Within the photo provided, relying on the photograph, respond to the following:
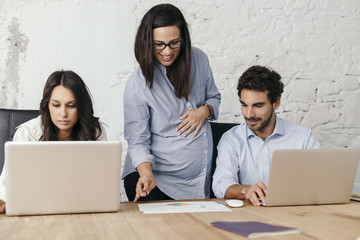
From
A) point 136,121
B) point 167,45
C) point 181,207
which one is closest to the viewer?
point 181,207

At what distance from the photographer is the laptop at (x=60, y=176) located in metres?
1.40

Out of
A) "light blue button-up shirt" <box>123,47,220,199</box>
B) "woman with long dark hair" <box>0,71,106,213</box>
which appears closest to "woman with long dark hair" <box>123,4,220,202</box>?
"light blue button-up shirt" <box>123,47,220,199</box>

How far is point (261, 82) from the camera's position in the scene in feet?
7.71

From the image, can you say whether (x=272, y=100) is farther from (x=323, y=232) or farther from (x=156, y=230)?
(x=156, y=230)

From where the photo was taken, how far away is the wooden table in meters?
1.24

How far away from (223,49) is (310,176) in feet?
5.68

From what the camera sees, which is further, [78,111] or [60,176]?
[78,111]

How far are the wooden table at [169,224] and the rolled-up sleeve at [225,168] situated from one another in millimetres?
370

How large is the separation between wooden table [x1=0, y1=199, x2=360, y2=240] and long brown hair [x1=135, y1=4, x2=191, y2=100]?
0.76 metres

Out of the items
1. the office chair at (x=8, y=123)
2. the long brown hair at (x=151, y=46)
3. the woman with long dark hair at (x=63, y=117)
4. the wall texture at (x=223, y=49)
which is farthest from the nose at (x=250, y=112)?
the office chair at (x=8, y=123)

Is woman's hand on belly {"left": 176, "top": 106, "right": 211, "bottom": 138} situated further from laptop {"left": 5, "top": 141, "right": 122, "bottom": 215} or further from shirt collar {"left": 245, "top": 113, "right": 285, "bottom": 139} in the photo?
laptop {"left": 5, "top": 141, "right": 122, "bottom": 215}

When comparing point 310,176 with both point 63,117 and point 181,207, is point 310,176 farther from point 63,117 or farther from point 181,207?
point 63,117

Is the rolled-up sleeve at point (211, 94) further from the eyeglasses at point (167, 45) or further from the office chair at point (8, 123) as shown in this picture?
the office chair at point (8, 123)

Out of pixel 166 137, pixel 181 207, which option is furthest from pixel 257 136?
pixel 181 207
